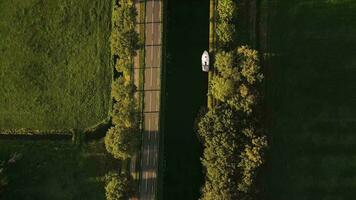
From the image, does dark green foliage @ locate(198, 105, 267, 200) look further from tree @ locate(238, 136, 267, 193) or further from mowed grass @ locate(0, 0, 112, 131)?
mowed grass @ locate(0, 0, 112, 131)

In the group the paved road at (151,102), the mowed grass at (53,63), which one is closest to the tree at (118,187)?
the paved road at (151,102)

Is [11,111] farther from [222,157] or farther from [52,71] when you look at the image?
[222,157]

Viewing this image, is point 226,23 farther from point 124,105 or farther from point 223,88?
point 124,105

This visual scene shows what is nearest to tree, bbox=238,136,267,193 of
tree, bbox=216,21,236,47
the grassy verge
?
the grassy verge

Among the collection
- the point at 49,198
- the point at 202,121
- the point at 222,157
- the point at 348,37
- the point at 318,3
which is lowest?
the point at 49,198

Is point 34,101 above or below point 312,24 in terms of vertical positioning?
below

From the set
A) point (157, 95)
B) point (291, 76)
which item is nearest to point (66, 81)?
point (157, 95)

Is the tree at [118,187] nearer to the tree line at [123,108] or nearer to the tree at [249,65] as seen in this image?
the tree line at [123,108]
